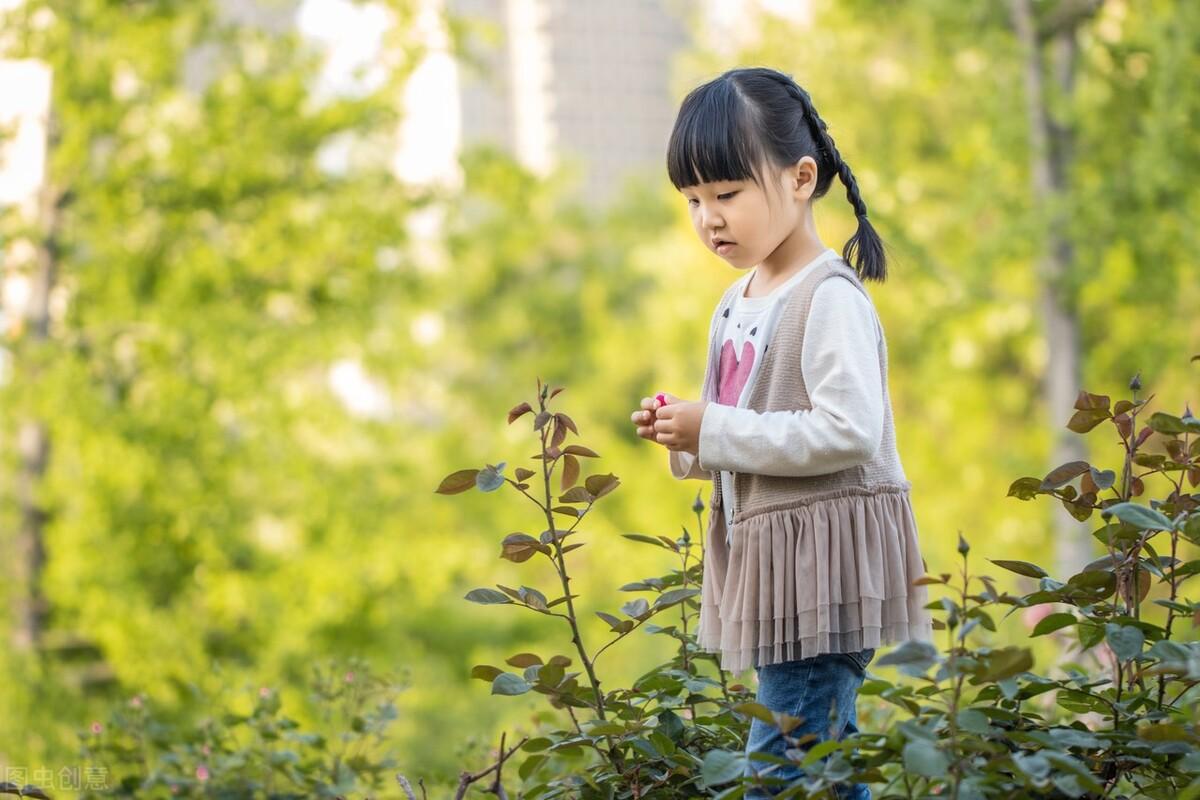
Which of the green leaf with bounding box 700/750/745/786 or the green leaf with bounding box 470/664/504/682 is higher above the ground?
the green leaf with bounding box 470/664/504/682

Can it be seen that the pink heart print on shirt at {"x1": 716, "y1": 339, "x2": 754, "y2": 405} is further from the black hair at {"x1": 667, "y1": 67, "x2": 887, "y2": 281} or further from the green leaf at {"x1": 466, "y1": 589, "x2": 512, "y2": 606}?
the green leaf at {"x1": 466, "y1": 589, "x2": 512, "y2": 606}

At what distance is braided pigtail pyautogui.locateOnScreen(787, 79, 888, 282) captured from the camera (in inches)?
84.9

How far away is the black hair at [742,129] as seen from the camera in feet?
6.66

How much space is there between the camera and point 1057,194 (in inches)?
370

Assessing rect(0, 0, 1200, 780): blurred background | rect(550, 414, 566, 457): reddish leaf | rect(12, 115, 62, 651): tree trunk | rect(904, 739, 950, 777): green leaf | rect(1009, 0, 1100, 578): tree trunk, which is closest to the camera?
rect(904, 739, 950, 777): green leaf

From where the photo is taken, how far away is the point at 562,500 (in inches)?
80.3

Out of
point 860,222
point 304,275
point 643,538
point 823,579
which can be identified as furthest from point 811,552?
point 304,275

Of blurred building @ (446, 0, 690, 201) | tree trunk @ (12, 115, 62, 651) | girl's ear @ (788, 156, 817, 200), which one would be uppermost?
blurred building @ (446, 0, 690, 201)

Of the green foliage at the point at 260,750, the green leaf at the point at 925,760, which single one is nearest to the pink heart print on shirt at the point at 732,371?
the green leaf at the point at 925,760

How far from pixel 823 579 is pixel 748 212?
1.81 feet

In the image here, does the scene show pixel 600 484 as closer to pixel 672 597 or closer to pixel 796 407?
pixel 672 597

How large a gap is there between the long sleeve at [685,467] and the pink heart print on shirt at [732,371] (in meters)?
0.13

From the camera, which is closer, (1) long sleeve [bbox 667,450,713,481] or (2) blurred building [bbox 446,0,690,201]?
(1) long sleeve [bbox 667,450,713,481]

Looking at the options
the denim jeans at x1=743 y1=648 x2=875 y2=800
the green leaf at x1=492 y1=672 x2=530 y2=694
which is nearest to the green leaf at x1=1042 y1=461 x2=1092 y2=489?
the denim jeans at x1=743 y1=648 x2=875 y2=800
